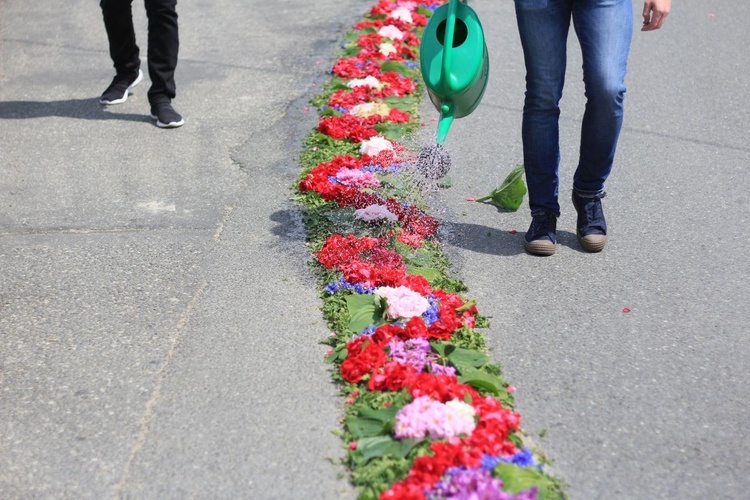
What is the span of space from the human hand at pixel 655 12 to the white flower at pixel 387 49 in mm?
3371

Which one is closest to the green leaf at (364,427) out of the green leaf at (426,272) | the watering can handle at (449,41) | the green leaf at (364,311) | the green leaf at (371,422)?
the green leaf at (371,422)

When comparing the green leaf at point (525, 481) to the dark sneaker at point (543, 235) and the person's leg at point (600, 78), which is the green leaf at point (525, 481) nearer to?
the dark sneaker at point (543, 235)

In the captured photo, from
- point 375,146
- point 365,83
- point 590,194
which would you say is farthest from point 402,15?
point 590,194

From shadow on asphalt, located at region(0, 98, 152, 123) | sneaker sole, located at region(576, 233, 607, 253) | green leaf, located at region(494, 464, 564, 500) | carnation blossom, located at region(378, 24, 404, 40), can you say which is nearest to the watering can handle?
sneaker sole, located at region(576, 233, 607, 253)

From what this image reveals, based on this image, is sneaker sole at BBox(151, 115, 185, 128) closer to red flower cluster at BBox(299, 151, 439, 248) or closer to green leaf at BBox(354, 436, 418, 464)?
red flower cluster at BBox(299, 151, 439, 248)

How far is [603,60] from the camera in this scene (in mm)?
3826

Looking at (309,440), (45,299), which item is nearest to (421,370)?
(309,440)

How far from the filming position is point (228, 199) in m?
4.86

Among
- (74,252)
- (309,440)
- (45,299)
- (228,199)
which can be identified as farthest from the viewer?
(228,199)

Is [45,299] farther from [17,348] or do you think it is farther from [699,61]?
[699,61]

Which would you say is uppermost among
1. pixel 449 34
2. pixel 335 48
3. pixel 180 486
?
pixel 449 34

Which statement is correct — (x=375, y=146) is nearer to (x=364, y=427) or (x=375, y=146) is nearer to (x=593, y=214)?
(x=593, y=214)

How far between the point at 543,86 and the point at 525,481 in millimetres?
1904

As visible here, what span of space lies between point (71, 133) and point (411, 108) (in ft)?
6.93
